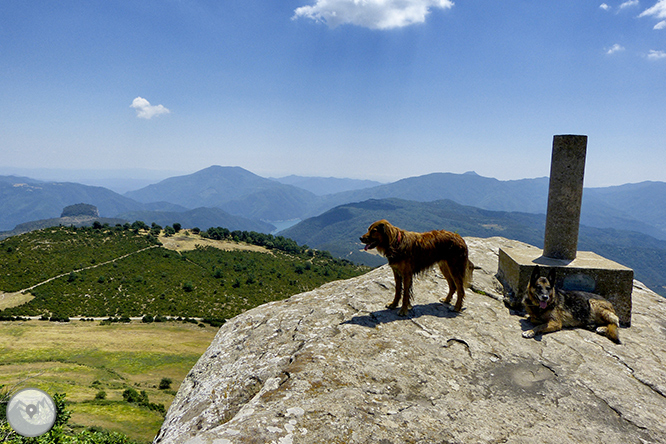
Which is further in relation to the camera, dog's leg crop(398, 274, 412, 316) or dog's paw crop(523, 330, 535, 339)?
dog's leg crop(398, 274, 412, 316)

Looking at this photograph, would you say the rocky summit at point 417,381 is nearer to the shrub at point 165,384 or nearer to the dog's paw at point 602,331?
the dog's paw at point 602,331

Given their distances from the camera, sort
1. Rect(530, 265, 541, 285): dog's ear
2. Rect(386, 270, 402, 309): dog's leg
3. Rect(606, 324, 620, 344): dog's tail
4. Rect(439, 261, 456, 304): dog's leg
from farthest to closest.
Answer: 1. Rect(439, 261, 456, 304): dog's leg
2. Rect(530, 265, 541, 285): dog's ear
3. Rect(386, 270, 402, 309): dog's leg
4. Rect(606, 324, 620, 344): dog's tail

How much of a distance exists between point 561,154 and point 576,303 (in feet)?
13.0

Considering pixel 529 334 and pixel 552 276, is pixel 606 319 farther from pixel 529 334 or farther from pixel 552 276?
pixel 529 334

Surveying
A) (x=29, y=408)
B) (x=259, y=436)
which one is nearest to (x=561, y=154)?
(x=259, y=436)

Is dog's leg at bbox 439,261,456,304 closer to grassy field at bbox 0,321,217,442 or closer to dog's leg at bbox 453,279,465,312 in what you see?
dog's leg at bbox 453,279,465,312

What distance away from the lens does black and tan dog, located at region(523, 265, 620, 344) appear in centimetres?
648

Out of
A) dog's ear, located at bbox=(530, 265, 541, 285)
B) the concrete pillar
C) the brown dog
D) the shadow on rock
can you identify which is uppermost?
the concrete pillar

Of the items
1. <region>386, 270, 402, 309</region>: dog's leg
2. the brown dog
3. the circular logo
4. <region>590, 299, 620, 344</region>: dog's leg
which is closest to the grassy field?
the circular logo

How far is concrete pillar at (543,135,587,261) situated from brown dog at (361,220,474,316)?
3376 millimetres

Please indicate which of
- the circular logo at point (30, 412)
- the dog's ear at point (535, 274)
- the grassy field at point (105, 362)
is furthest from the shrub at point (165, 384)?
the dog's ear at point (535, 274)

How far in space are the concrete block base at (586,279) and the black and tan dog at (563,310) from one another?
1.67 ft

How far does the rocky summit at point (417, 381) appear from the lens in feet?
11.7

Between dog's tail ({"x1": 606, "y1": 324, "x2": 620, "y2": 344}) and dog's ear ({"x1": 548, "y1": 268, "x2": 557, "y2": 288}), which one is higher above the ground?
dog's ear ({"x1": 548, "y1": 268, "x2": 557, "y2": 288})
